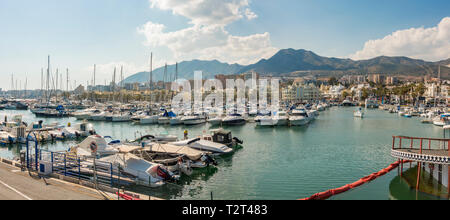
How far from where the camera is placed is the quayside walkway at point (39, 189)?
12422mm

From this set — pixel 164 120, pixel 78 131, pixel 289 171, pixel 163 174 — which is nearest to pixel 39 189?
pixel 163 174

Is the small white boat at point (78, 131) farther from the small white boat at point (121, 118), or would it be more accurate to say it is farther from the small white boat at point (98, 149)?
the small white boat at point (121, 118)

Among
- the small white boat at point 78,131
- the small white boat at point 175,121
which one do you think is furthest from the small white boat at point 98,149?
the small white boat at point 175,121

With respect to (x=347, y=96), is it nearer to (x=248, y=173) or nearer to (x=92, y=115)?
(x=92, y=115)

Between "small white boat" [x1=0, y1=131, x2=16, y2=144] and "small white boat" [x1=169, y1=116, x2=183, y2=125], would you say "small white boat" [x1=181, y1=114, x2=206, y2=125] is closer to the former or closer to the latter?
"small white boat" [x1=169, y1=116, x2=183, y2=125]

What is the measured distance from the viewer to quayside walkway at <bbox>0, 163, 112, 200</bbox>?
12.4 meters

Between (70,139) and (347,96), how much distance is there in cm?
15917

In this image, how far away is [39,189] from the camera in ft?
44.1

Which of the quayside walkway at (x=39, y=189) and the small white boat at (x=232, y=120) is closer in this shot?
the quayside walkway at (x=39, y=189)

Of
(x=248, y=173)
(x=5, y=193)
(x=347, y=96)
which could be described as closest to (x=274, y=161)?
(x=248, y=173)

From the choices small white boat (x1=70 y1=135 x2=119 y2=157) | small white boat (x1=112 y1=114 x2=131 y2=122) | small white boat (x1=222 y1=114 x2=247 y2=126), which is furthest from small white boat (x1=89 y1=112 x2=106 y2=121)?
small white boat (x1=70 y1=135 x2=119 y2=157)

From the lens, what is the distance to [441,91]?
4963 inches

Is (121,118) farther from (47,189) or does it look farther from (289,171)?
(47,189)
